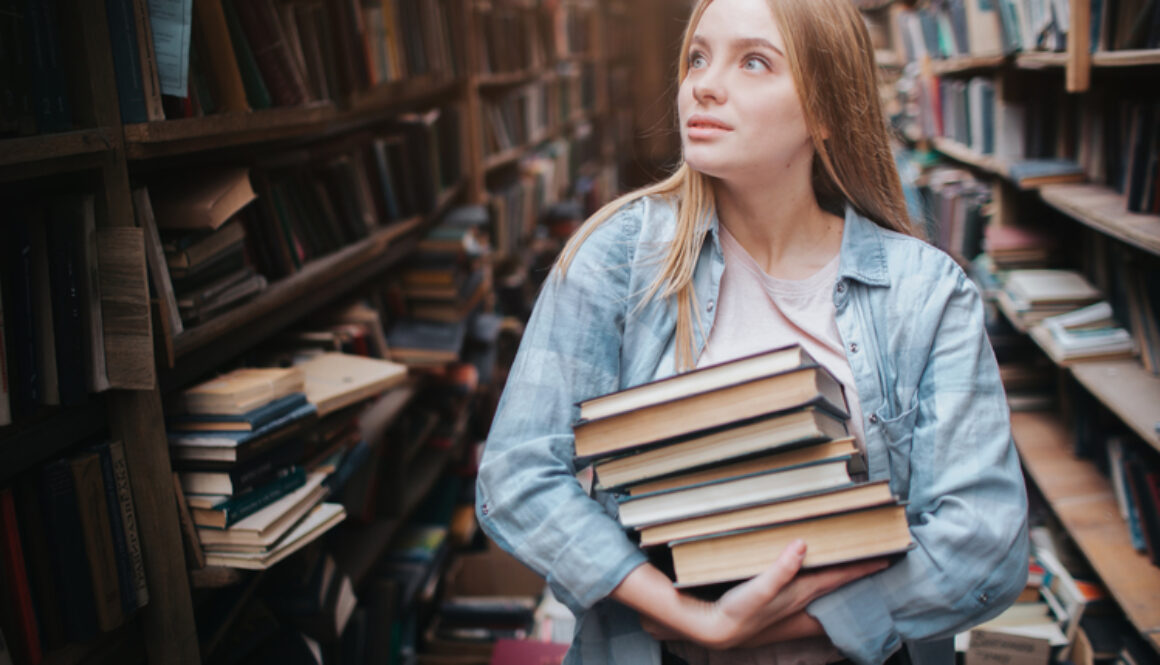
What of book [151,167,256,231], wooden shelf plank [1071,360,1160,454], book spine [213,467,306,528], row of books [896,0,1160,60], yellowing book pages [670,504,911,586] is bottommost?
wooden shelf plank [1071,360,1160,454]

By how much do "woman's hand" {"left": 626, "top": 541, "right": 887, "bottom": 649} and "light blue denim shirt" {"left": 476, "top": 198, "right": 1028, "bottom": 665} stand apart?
2 cm

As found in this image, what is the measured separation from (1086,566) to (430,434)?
1.83m

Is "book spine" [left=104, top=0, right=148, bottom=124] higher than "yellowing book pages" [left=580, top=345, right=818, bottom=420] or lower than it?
higher

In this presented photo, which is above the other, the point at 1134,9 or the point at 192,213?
the point at 1134,9

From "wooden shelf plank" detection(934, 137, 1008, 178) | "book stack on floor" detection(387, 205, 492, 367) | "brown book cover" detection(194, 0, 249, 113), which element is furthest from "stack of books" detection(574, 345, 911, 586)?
"wooden shelf plank" detection(934, 137, 1008, 178)

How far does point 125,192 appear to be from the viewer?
116 cm

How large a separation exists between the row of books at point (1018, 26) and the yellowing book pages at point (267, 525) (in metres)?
1.86

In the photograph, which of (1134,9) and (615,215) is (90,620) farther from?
(1134,9)

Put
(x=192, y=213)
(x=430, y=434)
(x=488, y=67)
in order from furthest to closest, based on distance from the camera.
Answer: (x=488, y=67), (x=430, y=434), (x=192, y=213)

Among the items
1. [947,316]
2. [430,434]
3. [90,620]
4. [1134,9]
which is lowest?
[430,434]

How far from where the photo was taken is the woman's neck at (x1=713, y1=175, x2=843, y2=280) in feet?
3.65

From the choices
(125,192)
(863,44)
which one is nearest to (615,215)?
(863,44)

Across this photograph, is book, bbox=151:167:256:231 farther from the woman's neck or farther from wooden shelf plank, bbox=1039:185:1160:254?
wooden shelf plank, bbox=1039:185:1160:254

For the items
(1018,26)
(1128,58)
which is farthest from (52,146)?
(1018,26)
